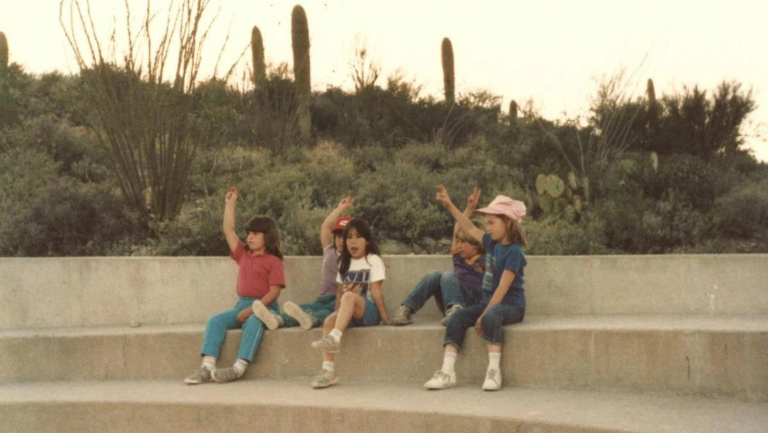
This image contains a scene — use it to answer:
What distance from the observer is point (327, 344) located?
812 cm

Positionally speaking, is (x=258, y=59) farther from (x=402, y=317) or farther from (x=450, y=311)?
(x=450, y=311)

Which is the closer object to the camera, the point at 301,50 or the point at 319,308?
the point at 319,308

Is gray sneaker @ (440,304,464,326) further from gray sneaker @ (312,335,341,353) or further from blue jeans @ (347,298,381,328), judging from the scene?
gray sneaker @ (312,335,341,353)

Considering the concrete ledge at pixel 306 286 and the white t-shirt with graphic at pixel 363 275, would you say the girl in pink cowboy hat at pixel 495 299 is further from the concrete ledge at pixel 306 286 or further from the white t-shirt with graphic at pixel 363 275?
the concrete ledge at pixel 306 286

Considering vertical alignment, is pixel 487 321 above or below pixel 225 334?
above

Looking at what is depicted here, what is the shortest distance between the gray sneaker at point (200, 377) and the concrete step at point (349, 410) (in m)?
0.09

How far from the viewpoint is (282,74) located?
72.3 ft

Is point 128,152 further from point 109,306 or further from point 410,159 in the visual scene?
point 410,159

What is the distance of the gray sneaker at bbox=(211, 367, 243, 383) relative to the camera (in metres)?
8.59

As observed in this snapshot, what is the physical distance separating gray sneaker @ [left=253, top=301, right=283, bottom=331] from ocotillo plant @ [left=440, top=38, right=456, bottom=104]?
18754 mm

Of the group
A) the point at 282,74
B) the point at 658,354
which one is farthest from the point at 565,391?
the point at 282,74

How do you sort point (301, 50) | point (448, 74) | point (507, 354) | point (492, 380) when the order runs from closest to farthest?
point (492, 380), point (507, 354), point (301, 50), point (448, 74)

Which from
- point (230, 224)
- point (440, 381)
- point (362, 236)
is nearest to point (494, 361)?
point (440, 381)

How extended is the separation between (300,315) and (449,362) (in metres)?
1.42
